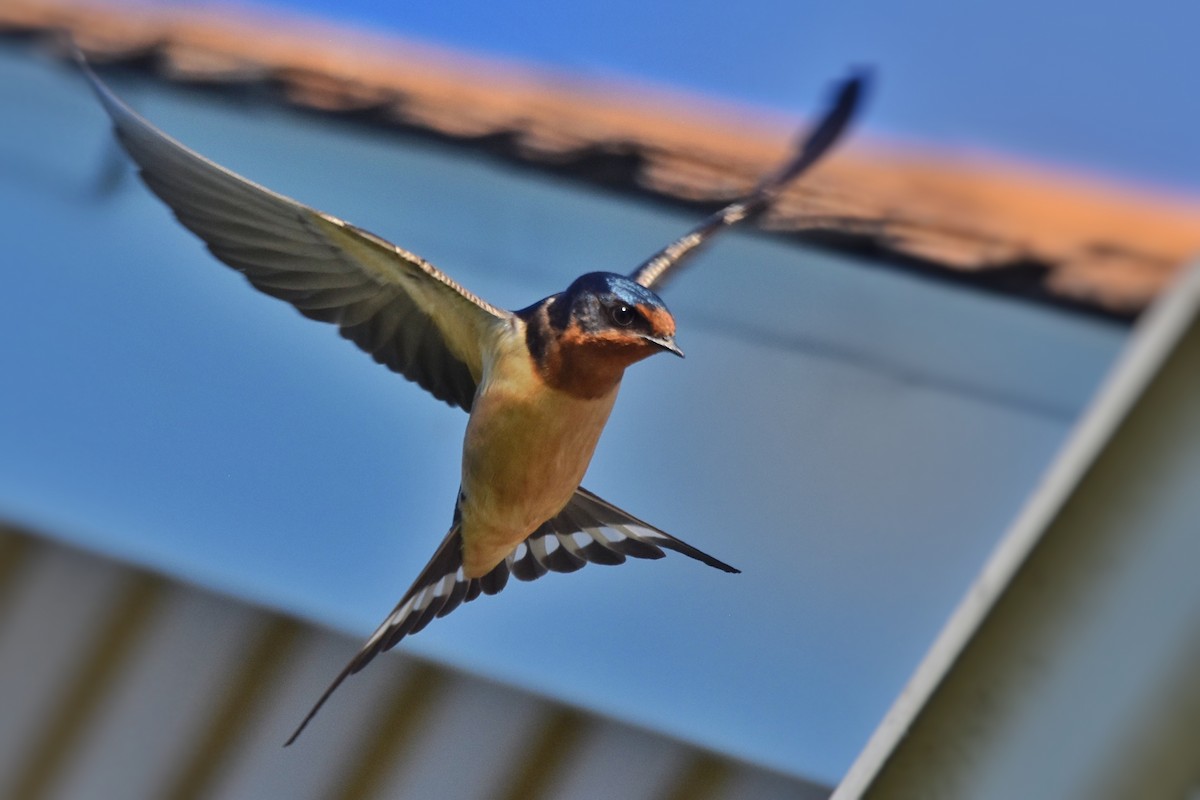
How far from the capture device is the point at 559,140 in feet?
5.08

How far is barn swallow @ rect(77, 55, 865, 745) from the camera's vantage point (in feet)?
2.51

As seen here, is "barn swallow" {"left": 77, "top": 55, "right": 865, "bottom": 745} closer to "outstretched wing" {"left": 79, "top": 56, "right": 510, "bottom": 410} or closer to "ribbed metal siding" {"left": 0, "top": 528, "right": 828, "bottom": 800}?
"outstretched wing" {"left": 79, "top": 56, "right": 510, "bottom": 410}

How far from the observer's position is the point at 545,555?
2.97ft

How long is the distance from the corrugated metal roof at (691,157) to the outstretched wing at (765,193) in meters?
0.14

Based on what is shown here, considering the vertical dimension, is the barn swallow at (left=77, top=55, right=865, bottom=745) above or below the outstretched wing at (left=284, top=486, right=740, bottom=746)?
above

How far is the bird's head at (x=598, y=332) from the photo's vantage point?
727 millimetres

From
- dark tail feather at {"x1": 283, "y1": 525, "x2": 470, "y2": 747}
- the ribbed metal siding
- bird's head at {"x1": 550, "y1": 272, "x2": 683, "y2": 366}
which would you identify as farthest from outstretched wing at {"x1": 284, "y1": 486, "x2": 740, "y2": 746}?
the ribbed metal siding

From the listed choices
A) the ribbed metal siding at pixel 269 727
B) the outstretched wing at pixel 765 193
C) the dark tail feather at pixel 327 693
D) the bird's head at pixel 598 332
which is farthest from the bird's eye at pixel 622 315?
the ribbed metal siding at pixel 269 727

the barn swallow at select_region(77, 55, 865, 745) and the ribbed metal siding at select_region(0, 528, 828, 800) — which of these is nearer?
the barn swallow at select_region(77, 55, 865, 745)

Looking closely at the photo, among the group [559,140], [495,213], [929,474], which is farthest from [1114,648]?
[559,140]

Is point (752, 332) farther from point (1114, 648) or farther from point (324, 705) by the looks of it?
point (324, 705)

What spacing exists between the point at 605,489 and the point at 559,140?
0.80 metres

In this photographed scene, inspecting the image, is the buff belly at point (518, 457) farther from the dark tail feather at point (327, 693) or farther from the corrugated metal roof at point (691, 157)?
the corrugated metal roof at point (691, 157)

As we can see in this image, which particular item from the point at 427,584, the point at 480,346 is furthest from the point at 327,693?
the point at 480,346
